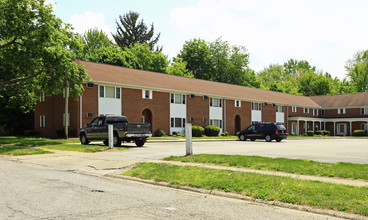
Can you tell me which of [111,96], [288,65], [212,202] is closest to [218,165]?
[212,202]

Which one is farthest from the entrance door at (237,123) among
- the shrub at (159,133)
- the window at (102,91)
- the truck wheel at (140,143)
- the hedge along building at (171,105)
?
the truck wheel at (140,143)

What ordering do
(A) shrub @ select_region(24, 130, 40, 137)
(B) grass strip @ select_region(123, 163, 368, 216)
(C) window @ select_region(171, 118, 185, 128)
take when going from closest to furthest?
(B) grass strip @ select_region(123, 163, 368, 216) → (A) shrub @ select_region(24, 130, 40, 137) → (C) window @ select_region(171, 118, 185, 128)

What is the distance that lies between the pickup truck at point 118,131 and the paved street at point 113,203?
1218 centimetres

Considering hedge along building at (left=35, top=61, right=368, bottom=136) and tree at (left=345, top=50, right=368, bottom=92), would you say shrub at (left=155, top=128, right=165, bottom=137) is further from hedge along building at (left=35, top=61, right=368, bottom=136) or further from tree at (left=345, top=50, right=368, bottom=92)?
tree at (left=345, top=50, right=368, bottom=92)

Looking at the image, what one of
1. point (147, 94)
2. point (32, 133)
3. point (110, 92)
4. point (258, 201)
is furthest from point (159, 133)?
point (258, 201)

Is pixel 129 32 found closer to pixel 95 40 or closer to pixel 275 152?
pixel 95 40

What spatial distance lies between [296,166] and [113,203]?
22.9 feet

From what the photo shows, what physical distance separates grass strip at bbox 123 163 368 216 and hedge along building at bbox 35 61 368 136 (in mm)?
24011

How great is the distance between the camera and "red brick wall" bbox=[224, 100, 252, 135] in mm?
49625

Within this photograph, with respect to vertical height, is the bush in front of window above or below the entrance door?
below

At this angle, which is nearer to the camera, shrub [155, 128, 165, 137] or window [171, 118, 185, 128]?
shrub [155, 128, 165, 137]

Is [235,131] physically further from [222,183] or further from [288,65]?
[288,65]

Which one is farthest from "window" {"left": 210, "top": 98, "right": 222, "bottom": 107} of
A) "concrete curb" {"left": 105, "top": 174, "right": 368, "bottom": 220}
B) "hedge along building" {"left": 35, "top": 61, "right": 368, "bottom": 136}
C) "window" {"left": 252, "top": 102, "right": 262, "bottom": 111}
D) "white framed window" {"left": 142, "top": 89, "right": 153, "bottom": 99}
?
"concrete curb" {"left": 105, "top": 174, "right": 368, "bottom": 220}

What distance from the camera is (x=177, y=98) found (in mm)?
43188
